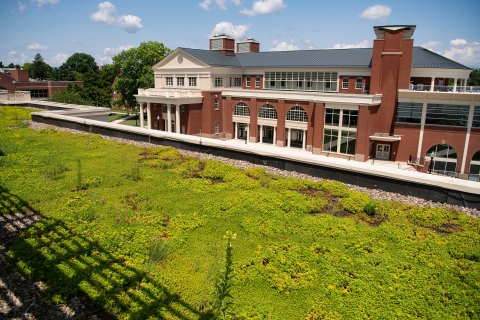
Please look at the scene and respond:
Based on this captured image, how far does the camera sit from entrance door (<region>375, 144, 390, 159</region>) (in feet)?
105

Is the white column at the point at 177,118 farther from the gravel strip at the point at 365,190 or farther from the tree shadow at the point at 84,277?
the tree shadow at the point at 84,277

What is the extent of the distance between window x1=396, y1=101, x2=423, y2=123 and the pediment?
67.8ft

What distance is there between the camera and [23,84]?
60469 mm

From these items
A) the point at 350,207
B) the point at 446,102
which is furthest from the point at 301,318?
the point at 446,102

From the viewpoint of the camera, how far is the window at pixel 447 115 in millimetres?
28062

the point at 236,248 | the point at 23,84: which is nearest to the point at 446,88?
the point at 236,248

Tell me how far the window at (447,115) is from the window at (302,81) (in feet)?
33.1

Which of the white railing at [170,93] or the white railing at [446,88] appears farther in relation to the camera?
the white railing at [170,93]

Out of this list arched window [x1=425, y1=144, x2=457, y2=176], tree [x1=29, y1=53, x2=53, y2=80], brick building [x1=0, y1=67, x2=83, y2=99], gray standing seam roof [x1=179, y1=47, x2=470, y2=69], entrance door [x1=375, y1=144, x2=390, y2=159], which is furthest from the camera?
tree [x1=29, y1=53, x2=53, y2=80]

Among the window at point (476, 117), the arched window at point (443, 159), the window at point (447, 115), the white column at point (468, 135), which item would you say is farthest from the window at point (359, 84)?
the window at point (476, 117)

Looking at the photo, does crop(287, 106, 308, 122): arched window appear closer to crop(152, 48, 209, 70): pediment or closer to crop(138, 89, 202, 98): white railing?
crop(138, 89, 202, 98): white railing

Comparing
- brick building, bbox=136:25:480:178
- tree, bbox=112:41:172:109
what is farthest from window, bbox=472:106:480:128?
tree, bbox=112:41:172:109

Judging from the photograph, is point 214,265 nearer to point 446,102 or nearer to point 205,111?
point 446,102

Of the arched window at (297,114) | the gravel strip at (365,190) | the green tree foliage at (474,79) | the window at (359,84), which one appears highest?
the green tree foliage at (474,79)
